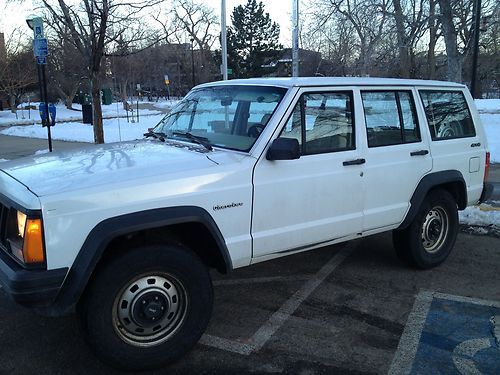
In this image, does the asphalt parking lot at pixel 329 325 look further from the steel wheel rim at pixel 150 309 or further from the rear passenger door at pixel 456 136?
the rear passenger door at pixel 456 136

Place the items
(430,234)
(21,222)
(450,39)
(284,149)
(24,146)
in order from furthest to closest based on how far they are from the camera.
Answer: (450,39)
(24,146)
(430,234)
(284,149)
(21,222)

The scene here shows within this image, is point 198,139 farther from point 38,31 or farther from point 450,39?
point 450,39

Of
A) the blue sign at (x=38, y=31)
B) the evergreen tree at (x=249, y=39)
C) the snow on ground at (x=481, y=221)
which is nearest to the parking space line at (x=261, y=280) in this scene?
the snow on ground at (x=481, y=221)

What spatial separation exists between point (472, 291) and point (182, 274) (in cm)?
282

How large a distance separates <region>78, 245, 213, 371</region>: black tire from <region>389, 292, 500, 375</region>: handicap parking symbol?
137 cm

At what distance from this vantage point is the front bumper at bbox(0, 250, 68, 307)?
105 inches

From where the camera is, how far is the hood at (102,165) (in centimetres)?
295

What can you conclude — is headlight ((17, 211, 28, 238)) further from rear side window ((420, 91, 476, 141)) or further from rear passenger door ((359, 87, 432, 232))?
rear side window ((420, 91, 476, 141))

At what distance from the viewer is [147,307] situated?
10.0 feet

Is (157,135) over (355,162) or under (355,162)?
over

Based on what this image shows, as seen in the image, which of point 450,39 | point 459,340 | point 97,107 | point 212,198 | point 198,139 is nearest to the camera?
point 212,198

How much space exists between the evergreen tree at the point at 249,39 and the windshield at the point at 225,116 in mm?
50864

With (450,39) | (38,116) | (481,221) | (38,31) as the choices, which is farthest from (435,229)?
(38,116)

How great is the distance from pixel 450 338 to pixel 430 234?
4.99 feet
